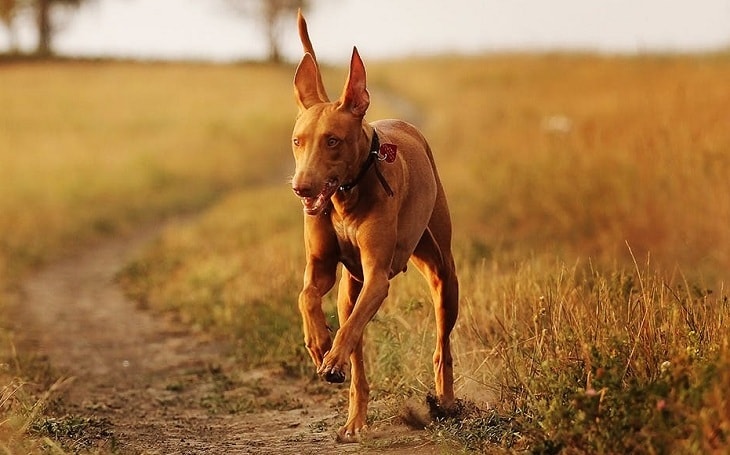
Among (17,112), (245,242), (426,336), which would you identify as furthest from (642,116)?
(17,112)

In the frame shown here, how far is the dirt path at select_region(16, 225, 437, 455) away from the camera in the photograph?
5.83 metres

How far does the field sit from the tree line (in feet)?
47.3

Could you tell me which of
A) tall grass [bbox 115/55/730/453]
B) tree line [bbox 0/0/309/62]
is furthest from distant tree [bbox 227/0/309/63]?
tall grass [bbox 115/55/730/453]

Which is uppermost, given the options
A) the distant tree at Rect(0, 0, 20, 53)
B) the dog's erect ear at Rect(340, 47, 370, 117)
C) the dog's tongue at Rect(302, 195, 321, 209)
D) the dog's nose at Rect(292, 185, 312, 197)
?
the distant tree at Rect(0, 0, 20, 53)

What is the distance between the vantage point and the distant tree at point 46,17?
4609 centimetres

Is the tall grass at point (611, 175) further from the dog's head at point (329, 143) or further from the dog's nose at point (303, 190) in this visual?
the dog's nose at point (303, 190)

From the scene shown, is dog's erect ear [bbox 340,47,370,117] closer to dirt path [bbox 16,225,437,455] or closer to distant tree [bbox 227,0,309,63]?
dirt path [bbox 16,225,437,455]

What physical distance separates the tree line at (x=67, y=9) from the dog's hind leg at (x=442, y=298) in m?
40.9

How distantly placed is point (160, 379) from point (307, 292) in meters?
3.56

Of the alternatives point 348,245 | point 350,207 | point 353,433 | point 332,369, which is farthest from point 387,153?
point 353,433

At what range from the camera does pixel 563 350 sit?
5.16 metres

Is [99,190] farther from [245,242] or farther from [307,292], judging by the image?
[307,292]

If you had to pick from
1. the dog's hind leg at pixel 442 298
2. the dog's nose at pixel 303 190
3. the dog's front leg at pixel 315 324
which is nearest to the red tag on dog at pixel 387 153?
the dog's nose at pixel 303 190

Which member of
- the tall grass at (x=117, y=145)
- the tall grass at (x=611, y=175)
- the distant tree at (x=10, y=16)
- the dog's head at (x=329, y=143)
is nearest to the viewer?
the dog's head at (x=329, y=143)
